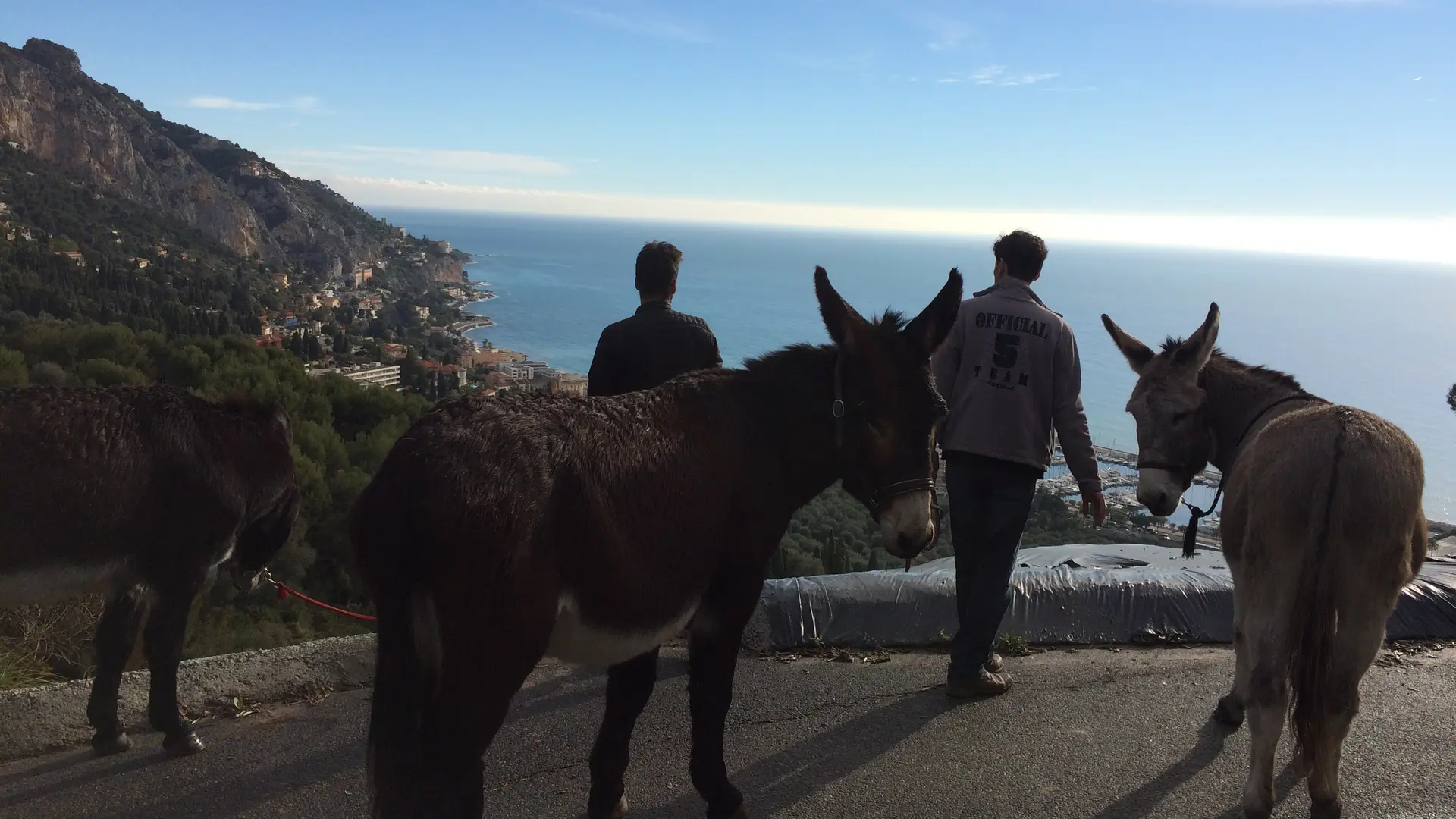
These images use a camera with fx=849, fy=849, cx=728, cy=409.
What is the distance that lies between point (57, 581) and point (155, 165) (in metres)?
89.5

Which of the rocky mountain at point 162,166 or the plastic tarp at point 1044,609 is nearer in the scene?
the plastic tarp at point 1044,609

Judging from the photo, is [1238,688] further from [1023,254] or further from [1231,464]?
[1023,254]

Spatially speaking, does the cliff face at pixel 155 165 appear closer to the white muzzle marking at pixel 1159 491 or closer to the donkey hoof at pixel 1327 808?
the white muzzle marking at pixel 1159 491

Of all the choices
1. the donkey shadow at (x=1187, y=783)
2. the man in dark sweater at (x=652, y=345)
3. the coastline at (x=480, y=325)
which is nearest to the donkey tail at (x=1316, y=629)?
the donkey shadow at (x=1187, y=783)

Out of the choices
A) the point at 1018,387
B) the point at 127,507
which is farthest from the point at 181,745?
the point at 1018,387

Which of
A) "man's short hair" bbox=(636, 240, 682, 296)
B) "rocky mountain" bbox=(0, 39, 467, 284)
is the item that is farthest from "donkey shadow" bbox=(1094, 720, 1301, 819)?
"rocky mountain" bbox=(0, 39, 467, 284)

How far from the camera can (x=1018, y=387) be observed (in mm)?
4273

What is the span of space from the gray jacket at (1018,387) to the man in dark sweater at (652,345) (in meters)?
1.26

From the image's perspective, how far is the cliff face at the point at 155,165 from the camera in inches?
2746

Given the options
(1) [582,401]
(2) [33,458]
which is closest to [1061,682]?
(1) [582,401]

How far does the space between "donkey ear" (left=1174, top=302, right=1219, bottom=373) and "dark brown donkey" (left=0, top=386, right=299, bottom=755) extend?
469 centimetres

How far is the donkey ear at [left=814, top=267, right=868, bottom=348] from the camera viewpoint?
2842 millimetres

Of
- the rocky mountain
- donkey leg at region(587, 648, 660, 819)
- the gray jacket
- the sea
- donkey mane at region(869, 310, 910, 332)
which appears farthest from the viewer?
the rocky mountain

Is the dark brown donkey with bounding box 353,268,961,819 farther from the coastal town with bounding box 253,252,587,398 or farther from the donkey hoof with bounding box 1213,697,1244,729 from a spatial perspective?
the coastal town with bounding box 253,252,587,398
